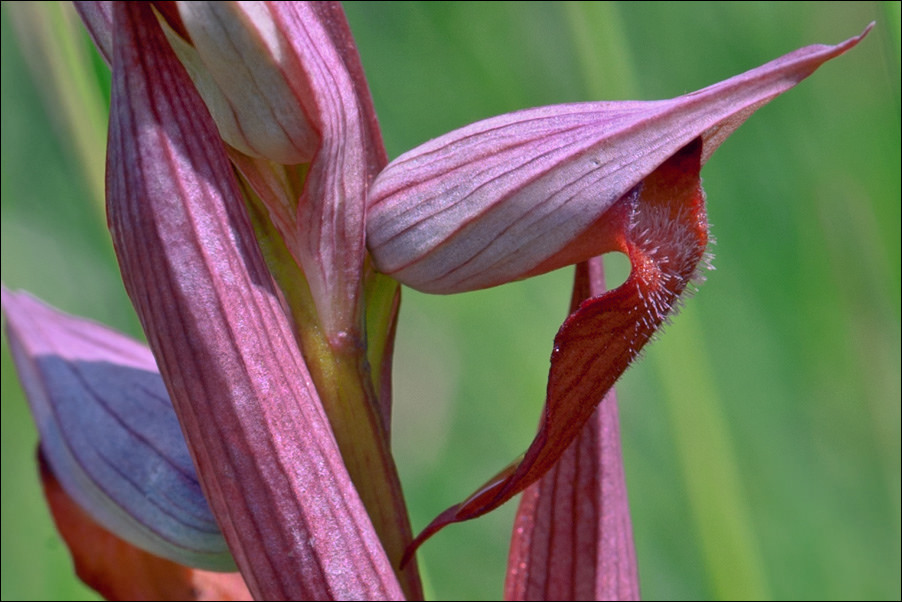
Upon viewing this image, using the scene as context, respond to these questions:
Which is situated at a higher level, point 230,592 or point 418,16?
point 418,16

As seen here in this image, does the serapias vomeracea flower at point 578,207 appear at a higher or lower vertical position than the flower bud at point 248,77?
lower

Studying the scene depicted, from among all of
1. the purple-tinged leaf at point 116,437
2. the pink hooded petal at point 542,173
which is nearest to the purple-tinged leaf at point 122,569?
the purple-tinged leaf at point 116,437

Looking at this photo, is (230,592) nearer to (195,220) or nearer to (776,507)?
(195,220)

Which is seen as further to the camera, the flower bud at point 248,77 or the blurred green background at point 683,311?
the blurred green background at point 683,311

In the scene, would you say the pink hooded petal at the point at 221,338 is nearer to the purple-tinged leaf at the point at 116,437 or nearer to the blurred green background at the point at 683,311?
the purple-tinged leaf at the point at 116,437

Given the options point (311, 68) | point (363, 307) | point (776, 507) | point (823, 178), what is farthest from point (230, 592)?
point (823, 178)

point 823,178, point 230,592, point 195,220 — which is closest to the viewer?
point 195,220
